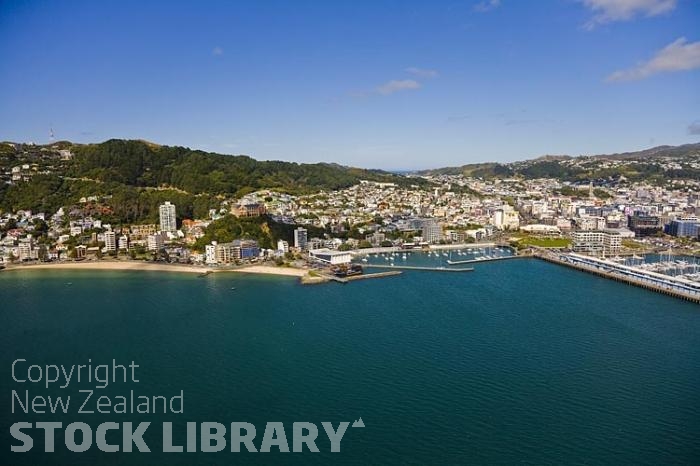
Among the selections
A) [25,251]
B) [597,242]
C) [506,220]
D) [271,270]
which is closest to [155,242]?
[25,251]

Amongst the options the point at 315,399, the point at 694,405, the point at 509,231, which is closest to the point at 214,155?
the point at 509,231

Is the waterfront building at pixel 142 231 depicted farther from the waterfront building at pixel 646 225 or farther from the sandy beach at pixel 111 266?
the waterfront building at pixel 646 225

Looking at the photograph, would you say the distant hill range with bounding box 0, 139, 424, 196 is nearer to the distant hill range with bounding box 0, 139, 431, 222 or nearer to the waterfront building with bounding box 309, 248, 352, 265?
the distant hill range with bounding box 0, 139, 431, 222

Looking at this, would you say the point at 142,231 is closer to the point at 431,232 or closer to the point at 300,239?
the point at 300,239

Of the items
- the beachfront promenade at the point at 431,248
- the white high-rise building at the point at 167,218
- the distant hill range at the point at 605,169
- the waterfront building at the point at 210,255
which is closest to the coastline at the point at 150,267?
the waterfront building at the point at 210,255

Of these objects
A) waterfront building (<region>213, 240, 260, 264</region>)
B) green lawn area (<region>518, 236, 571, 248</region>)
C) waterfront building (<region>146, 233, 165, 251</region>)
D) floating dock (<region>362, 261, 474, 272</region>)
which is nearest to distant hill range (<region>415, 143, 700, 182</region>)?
green lawn area (<region>518, 236, 571, 248</region>)

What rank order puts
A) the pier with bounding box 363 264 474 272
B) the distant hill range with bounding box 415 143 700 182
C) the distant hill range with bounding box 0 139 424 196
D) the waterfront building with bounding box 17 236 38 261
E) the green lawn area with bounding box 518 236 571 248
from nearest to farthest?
the pier with bounding box 363 264 474 272, the waterfront building with bounding box 17 236 38 261, the green lawn area with bounding box 518 236 571 248, the distant hill range with bounding box 0 139 424 196, the distant hill range with bounding box 415 143 700 182
